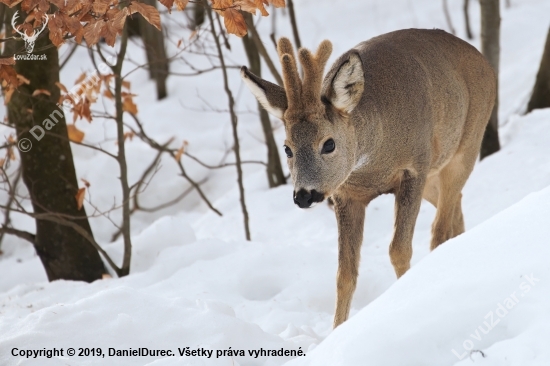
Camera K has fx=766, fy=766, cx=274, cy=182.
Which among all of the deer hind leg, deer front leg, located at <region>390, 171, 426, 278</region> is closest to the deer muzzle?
deer front leg, located at <region>390, 171, 426, 278</region>

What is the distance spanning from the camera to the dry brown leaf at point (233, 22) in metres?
4.34

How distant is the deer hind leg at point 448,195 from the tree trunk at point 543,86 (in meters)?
3.14

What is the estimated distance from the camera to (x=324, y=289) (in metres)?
6.29

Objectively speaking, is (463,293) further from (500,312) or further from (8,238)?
(8,238)

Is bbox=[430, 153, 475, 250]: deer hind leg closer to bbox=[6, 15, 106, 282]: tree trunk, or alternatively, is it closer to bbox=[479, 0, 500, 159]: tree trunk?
bbox=[479, 0, 500, 159]: tree trunk

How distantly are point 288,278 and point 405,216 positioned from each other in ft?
4.74

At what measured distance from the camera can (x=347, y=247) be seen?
18.1 feet

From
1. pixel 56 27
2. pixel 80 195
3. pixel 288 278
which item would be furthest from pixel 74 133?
pixel 56 27

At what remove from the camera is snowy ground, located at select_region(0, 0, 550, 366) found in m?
2.97

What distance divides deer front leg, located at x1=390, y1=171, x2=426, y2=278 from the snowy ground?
2.55 feet

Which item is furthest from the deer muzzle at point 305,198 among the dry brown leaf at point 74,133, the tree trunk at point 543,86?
the tree trunk at point 543,86

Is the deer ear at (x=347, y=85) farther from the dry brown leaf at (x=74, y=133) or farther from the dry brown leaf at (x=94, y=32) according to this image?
the dry brown leaf at (x=74, y=133)

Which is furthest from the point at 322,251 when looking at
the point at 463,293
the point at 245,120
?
the point at 245,120

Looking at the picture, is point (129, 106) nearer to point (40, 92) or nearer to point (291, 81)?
point (40, 92)
